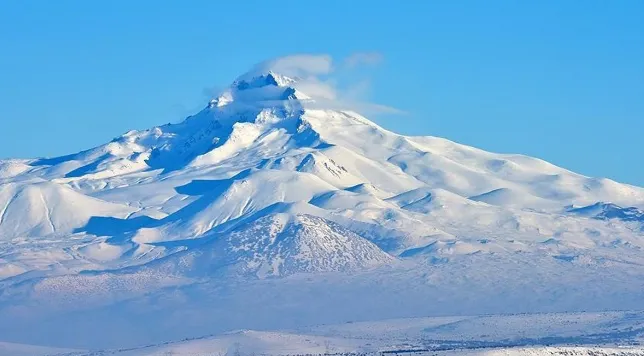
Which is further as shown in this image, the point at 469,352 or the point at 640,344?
the point at 640,344

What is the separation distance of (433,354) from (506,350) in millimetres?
7230

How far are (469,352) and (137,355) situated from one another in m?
45.0

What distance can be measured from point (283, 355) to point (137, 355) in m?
19.8

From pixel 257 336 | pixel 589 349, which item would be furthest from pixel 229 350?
pixel 589 349

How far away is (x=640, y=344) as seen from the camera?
17712cm

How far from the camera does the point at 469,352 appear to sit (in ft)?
532

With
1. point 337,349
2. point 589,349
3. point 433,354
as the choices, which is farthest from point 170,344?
point 589,349

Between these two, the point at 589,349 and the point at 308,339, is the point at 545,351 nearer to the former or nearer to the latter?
the point at 589,349

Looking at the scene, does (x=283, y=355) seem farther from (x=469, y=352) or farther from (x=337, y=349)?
(x=469, y=352)

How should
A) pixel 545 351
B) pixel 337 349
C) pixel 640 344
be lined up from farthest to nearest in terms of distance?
1. pixel 337 349
2. pixel 640 344
3. pixel 545 351

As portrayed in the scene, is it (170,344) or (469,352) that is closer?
(469,352)


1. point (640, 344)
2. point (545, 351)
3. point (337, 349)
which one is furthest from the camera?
point (337, 349)

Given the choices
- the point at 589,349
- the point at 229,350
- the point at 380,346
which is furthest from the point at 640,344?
the point at 229,350

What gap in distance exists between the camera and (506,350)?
16200 cm
